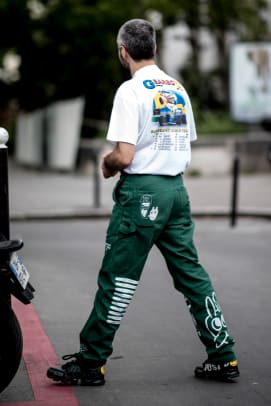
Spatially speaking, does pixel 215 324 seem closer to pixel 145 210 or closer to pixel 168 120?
pixel 145 210

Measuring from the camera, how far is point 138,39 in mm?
4832

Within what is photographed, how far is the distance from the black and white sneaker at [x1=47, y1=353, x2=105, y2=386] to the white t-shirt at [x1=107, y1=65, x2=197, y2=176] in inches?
42.6

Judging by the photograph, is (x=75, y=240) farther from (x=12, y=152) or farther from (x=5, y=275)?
(x=12, y=152)

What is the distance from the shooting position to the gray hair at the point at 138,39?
4824mm

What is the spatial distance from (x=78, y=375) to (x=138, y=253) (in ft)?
2.43

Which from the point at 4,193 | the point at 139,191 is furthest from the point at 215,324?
the point at 4,193

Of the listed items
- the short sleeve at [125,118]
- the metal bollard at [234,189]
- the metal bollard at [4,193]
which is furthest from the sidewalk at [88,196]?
the short sleeve at [125,118]

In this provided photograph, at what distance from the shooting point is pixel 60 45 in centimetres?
2381

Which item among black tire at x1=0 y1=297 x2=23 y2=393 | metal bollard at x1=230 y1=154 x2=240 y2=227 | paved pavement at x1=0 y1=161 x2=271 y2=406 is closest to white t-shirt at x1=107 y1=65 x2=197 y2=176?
black tire at x1=0 y1=297 x2=23 y2=393

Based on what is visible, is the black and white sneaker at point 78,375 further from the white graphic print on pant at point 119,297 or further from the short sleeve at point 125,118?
the short sleeve at point 125,118

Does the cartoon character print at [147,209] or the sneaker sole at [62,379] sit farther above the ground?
the cartoon character print at [147,209]

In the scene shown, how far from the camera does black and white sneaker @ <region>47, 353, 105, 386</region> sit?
16.2 feet

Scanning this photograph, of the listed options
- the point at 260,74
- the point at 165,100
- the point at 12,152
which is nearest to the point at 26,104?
the point at 12,152

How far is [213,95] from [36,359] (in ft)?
80.4
